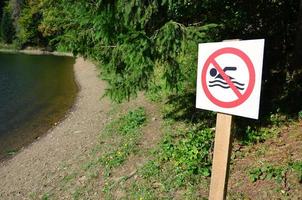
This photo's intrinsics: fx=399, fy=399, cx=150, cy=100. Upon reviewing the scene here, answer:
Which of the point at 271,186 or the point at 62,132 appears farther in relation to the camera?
the point at 62,132

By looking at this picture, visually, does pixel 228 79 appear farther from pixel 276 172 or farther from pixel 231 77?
pixel 276 172

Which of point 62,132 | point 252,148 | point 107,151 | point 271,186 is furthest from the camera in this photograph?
point 62,132

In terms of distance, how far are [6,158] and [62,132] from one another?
83.4 inches

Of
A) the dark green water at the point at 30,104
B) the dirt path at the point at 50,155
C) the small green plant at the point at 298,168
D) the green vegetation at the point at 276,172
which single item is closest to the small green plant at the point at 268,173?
the green vegetation at the point at 276,172

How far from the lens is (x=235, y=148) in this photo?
6.88 metres

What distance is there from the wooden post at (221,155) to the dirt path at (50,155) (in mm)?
5089

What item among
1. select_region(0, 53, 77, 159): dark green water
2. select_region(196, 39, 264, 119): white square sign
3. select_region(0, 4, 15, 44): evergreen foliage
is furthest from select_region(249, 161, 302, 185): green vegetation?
select_region(0, 4, 15, 44): evergreen foliage

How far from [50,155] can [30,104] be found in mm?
10179

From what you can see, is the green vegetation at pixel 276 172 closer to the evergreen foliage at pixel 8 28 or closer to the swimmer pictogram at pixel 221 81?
the swimmer pictogram at pixel 221 81

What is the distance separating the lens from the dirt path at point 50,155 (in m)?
8.37

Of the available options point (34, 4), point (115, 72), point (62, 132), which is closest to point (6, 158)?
point (62, 132)

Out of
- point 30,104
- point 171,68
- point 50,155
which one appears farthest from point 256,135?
point 30,104

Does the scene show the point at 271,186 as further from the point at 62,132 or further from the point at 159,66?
the point at 62,132

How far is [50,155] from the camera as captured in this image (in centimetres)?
1044
